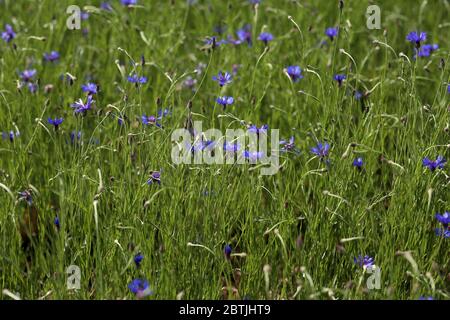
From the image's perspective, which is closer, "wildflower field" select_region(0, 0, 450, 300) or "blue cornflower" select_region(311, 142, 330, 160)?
"wildflower field" select_region(0, 0, 450, 300)

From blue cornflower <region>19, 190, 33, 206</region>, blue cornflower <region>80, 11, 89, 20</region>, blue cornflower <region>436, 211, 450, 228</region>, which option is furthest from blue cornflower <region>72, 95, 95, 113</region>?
blue cornflower <region>80, 11, 89, 20</region>

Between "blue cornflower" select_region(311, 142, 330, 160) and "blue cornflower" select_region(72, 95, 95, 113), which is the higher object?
"blue cornflower" select_region(72, 95, 95, 113)

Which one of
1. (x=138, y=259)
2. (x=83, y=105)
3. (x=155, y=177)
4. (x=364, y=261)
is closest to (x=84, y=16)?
(x=83, y=105)

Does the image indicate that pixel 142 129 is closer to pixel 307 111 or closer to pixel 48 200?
pixel 48 200

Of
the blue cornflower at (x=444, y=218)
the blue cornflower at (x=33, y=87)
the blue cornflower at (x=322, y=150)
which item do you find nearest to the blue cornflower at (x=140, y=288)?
the blue cornflower at (x=322, y=150)

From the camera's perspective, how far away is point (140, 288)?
288cm

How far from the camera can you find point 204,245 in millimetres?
3154

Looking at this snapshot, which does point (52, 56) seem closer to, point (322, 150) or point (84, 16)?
point (84, 16)

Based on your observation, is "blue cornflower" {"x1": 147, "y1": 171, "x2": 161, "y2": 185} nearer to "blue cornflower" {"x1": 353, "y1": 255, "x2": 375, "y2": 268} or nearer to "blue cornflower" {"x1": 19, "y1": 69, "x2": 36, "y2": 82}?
"blue cornflower" {"x1": 353, "y1": 255, "x2": 375, "y2": 268}

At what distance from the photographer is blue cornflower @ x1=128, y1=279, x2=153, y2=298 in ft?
9.07
